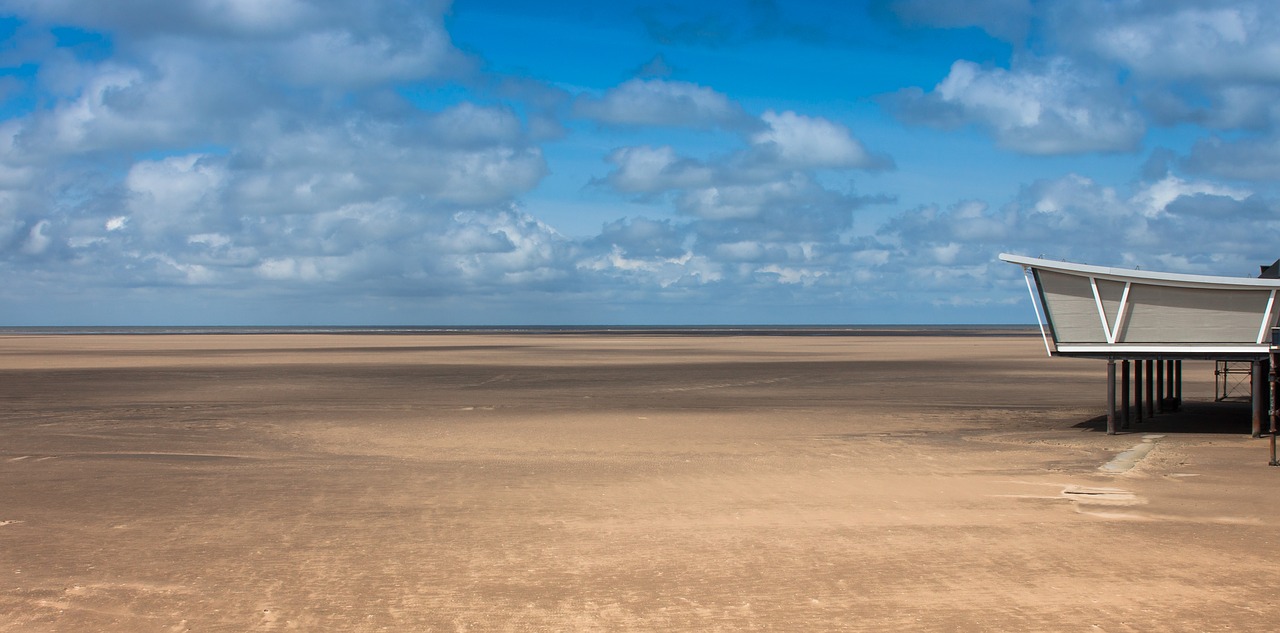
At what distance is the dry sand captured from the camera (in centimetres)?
872

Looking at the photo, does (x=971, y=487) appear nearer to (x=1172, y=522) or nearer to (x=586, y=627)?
(x=1172, y=522)

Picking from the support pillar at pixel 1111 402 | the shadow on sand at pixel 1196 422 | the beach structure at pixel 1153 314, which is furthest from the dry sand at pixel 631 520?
the beach structure at pixel 1153 314

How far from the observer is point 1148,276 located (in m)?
20.8

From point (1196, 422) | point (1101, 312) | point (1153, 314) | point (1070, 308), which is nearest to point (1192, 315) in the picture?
point (1153, 314)

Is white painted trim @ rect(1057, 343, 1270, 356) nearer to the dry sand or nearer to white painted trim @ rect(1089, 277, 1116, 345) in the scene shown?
white painted trim @ rect(1089, 277, 1116, 345)

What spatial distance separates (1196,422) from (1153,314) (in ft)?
16.1

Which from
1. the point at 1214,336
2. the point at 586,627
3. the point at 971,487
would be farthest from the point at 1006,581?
the point at 1214,336

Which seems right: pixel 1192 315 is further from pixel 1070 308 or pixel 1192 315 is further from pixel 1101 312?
pixel 1070 308

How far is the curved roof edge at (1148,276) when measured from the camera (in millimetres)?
20219

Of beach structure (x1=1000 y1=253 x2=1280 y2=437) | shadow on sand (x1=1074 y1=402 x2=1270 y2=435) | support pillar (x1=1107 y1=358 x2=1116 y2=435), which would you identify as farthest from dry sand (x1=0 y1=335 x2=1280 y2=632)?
beach structure (x1=1000 y1=253 x2=1280 y2=437)

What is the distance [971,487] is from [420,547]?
27.2ft

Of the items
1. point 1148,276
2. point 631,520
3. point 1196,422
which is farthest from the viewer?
point 1196,422

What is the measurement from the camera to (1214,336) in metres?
20.6

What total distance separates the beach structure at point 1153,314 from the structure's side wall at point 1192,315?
0.02 meters
